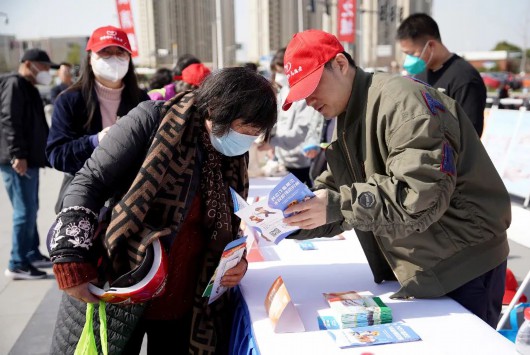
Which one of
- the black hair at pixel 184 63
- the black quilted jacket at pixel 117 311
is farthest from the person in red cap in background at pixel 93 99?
the black hair at pixel 184 63

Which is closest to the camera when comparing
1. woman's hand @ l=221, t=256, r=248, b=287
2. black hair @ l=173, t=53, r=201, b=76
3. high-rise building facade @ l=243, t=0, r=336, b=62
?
woman's hand @ l=221, t=256, r=248, b=287

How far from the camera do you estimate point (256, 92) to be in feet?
4.39

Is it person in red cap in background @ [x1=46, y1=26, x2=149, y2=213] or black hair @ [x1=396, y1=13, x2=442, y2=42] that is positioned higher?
black hair @ [x1=396, y1=13, x2=442, y2=42]

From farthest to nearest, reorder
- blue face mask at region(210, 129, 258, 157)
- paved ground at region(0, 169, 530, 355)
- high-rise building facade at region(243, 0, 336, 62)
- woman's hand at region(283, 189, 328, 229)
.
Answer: high-rise building facade at region(243, 0, 336, 62) < paved ground at region(0, 169, 530, 355) < blue face mask at region(210, 129, 258, 157) < woman's hand at region(283, 189, 328, 229)

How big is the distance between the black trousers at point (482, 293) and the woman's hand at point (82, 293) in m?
1.01

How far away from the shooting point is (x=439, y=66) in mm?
3010

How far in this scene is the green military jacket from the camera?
1.17 metres

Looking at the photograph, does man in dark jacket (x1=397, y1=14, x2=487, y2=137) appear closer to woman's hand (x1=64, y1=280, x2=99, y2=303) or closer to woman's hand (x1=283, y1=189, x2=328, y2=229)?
woman's hand (x1=283, y1=189, x2=328, y2=229)

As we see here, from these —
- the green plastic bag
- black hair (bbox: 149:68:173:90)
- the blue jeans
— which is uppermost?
black hair (bbox: 149:68:173:90)

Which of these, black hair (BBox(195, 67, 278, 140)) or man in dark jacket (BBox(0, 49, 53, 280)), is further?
man in dark jacket (BBox(0, 49, 53, 280))

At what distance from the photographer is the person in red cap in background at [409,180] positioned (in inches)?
46.6

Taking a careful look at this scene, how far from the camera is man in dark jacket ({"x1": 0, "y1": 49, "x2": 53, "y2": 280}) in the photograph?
350 centimetres

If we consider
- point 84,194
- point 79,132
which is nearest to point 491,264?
point 84,194

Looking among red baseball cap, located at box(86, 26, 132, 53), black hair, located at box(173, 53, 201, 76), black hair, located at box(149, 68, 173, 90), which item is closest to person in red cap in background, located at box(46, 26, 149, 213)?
red baseball cap, located at box(86, 26, 132, 53)
